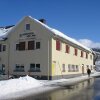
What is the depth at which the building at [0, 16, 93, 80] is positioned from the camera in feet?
115

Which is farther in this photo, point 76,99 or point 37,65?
point 37,65

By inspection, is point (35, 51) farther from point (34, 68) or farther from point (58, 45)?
point (58, 45)

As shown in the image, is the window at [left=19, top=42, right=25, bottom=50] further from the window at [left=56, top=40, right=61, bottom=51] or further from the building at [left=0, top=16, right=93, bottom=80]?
the window at [left=56, top=40, right=61, bottom=51]

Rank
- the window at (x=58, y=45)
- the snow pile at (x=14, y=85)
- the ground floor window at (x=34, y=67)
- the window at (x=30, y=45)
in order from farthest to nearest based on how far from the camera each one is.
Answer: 1. the window at (x=58, y=45)
2. the window at (x=30, y=45)
3. the ground floor window at (x=34, y=67)
4. the snow pile at (x=14, y=85)

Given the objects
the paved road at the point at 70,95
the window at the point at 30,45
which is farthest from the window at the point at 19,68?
the paved road at the point at 70,95

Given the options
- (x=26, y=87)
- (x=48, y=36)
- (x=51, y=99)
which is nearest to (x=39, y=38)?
(x=48, y=36)

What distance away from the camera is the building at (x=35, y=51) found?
34.9 meters

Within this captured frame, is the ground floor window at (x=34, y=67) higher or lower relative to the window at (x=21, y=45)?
lower

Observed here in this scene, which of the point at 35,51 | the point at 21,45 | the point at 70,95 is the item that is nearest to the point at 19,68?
the point at 21,45

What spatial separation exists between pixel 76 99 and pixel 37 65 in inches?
829

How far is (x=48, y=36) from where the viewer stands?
1379 inches

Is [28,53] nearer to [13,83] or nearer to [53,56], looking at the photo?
[53,56]

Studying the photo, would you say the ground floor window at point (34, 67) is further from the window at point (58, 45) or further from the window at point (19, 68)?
the window at point (58, 45)

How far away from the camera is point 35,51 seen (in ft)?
118
